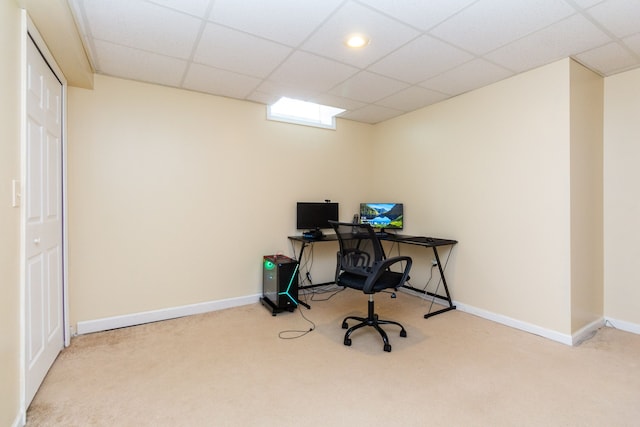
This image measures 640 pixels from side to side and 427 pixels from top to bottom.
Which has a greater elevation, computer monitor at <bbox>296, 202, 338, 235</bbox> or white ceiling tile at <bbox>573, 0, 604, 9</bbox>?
white ceiling tile at <bbox>573, 0, 604, 9</bbox>

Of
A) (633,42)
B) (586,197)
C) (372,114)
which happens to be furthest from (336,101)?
(586,197)

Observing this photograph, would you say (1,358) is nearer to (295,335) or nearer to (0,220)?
(0,220)

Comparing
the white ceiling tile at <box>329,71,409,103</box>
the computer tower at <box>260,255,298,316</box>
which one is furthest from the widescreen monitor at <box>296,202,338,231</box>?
the white ceiling tile at <box>329,71,409,103</box>

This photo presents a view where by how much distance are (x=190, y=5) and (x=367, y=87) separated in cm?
186

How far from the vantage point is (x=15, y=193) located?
164cm

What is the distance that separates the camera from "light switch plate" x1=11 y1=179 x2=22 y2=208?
161cm

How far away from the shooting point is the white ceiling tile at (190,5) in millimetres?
1876

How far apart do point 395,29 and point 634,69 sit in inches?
93.8

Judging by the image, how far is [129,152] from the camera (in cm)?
300

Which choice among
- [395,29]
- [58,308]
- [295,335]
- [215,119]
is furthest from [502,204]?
[58,308]

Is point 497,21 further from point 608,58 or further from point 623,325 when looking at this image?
point 623,325

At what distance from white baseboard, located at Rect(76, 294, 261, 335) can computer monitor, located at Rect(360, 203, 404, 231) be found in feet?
6.00

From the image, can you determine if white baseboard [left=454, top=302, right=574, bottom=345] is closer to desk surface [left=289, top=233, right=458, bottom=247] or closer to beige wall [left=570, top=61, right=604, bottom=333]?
beige wall [left=570, top=61, right=604, bottom=333]

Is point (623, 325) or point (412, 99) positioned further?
point (412, 99)
